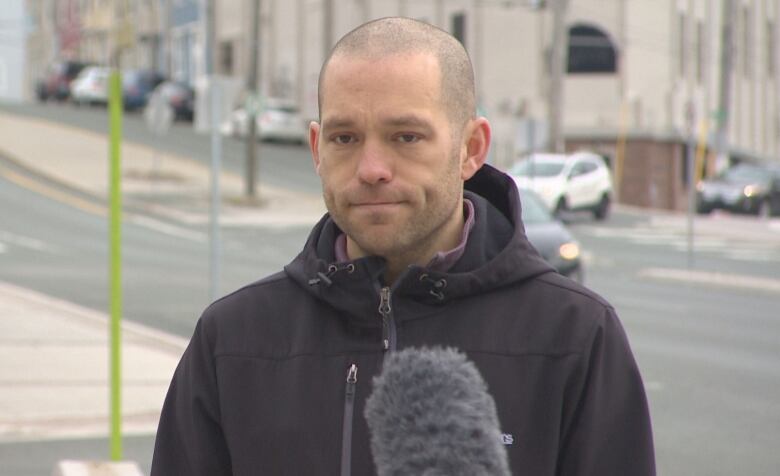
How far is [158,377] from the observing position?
1295cm

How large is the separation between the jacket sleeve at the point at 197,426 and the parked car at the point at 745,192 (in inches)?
1620

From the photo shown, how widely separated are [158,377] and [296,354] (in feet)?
34.8

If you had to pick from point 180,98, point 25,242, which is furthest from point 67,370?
point 180,98

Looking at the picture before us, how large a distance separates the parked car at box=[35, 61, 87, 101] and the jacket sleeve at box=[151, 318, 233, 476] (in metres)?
66.7

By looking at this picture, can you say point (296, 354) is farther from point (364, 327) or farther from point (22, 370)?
point (22, 370)

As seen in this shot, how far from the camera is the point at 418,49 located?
2.48m

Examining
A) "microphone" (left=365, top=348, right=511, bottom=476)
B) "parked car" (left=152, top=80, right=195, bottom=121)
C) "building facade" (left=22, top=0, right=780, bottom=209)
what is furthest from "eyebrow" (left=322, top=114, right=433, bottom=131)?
"parked car" (left=152, top=80, right=195, bottom=121)

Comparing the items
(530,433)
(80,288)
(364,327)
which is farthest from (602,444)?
(80,288)

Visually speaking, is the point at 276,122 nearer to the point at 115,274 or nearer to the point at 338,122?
the point at 115,274

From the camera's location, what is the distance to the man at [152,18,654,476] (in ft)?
8.05

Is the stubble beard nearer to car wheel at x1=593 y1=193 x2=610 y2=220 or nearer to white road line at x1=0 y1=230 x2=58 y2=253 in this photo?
white road line at x1=0 y1=230 x2=58 y2=253

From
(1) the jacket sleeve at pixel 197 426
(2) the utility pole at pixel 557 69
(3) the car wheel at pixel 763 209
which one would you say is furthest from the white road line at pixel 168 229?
(1) the jacket sleeve at pixel 197 426

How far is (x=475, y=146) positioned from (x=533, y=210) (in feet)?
55.1

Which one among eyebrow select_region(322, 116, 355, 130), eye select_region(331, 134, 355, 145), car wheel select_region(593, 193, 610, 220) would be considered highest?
eyebrow select_region(322, 116, 355, 130)
